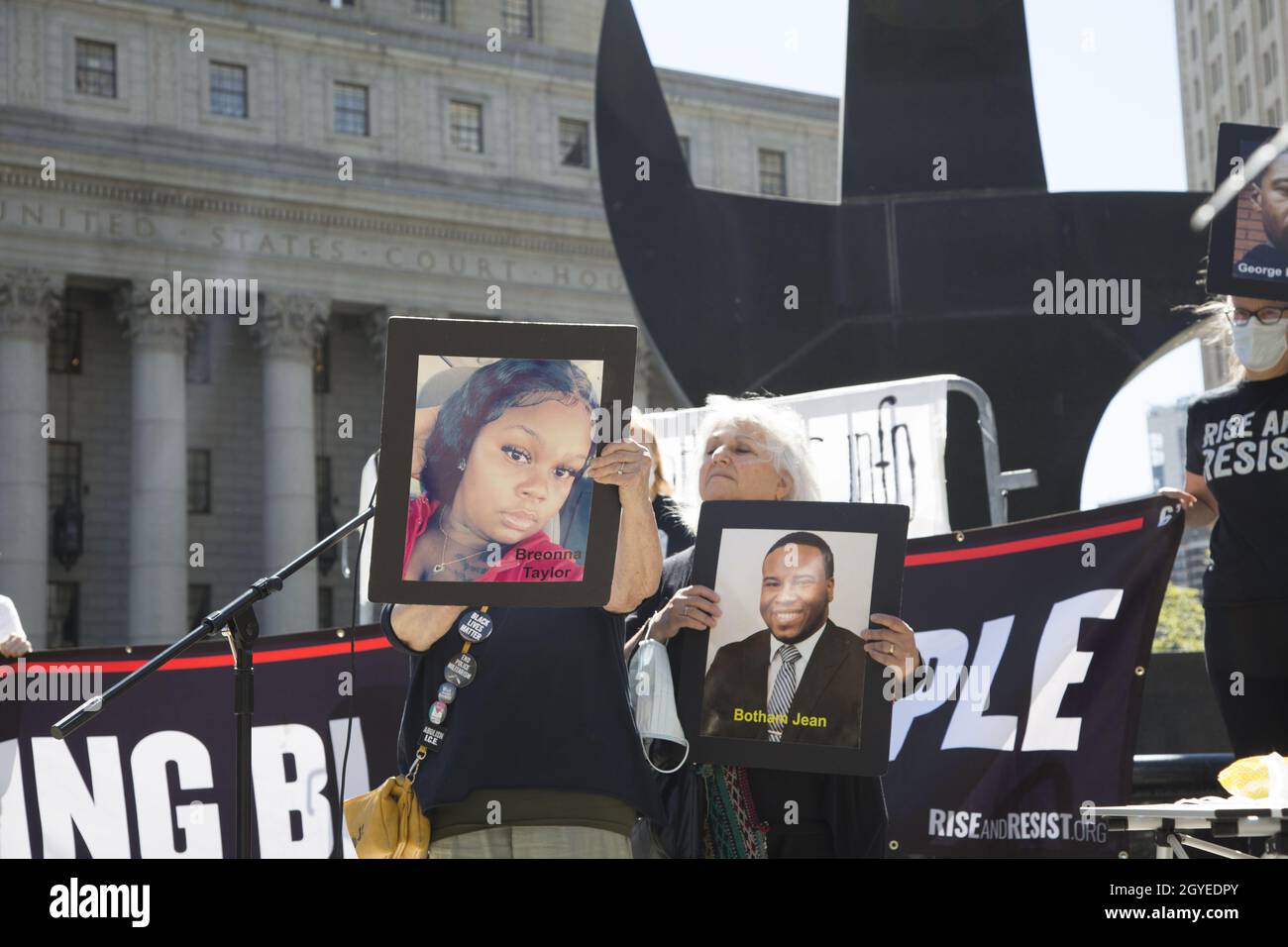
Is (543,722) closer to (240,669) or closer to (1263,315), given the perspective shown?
(240,669)

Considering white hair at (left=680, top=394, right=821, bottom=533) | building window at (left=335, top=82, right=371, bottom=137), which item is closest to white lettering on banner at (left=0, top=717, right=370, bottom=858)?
white hair at (left=680, top=394, right=821, bottom=533)

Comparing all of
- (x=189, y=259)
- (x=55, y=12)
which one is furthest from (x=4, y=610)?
(x=55, y=12)

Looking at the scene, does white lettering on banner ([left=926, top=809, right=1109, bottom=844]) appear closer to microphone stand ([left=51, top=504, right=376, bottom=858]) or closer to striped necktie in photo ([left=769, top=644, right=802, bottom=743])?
striped necktie in photo ([left=769, top=644, right=802, bottom=743])

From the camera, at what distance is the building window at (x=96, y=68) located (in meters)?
43.3

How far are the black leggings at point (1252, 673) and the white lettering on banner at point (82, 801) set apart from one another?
474cm

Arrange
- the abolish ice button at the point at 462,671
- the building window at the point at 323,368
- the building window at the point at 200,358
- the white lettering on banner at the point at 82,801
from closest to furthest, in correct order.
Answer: the abolish ice button at the point at 462,671 < the white lettering on banner at the point at 82,801 < the building window at the point at 200,358 < the building window at the point at 323,368

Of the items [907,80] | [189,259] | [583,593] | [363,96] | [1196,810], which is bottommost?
[1196,810]

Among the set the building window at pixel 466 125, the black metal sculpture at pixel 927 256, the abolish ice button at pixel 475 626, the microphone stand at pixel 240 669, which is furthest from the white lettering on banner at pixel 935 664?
the building window at pixel 466 125

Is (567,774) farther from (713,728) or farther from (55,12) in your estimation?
(55,12)

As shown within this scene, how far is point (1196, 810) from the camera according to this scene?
3637 millimetres

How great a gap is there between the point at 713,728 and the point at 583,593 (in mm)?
757

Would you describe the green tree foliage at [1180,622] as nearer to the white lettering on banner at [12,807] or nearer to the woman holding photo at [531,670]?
the white lettering on banner at [12,807]
